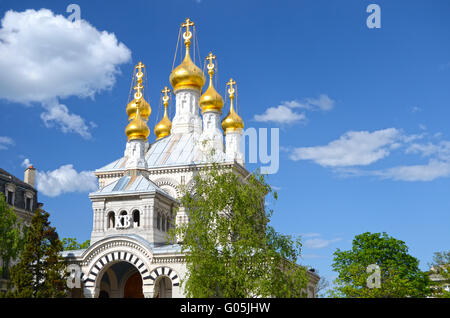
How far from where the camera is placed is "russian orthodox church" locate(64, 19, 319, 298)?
33.2 m

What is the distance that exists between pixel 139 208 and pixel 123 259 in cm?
335

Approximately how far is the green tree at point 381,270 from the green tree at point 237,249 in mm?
14224

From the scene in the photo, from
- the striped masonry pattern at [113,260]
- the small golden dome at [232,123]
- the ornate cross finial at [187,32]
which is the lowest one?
the striped masonry pattern at [113,260]

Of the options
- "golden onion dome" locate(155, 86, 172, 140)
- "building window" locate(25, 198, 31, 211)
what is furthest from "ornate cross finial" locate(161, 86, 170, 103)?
"building window" locate(25, 198, 31, 211)

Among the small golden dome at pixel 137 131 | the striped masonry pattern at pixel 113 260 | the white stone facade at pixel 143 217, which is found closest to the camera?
the white stone facade at pixel 143 217

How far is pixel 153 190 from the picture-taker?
116 ft

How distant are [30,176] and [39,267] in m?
16.1

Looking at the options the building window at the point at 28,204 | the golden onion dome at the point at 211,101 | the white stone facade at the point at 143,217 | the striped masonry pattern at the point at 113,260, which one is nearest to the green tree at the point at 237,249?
the white stone facade at the point at 143,217

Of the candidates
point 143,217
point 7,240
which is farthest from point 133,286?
point 7,240

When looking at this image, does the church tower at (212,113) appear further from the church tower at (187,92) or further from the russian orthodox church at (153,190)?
the church tower at (187,92)

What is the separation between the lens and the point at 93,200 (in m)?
36.4

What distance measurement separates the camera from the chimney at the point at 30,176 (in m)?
45.3

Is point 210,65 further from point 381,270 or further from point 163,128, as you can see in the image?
point 381,270
